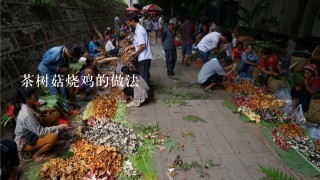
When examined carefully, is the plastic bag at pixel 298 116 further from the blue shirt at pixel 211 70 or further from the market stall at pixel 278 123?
the blue shirt at pixel 211 70

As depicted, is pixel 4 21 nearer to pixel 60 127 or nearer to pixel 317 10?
pixel 60 127

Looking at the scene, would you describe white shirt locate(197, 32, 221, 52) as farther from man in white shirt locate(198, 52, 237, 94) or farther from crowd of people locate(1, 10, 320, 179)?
man in white shirt locate(198, 52, 237, 94)

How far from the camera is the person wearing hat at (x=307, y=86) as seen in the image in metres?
6.02

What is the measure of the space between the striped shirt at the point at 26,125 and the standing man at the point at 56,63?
1.95 meters

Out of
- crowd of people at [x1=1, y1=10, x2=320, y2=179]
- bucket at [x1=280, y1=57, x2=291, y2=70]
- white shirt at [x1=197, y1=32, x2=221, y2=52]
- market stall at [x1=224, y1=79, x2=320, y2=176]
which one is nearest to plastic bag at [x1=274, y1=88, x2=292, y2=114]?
market stall at [x1=224, y1=79, x2=320, y2=176]

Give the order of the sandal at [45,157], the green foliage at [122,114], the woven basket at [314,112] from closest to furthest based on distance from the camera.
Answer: the sandal at [45,157], the woven basket at [314,112], the green foliage at [122,114]

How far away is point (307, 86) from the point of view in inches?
237

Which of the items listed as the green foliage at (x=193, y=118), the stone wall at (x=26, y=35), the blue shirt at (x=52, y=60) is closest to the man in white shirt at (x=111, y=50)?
the stone wall at (x=26, y=35)

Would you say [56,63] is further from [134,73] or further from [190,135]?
[190,135]

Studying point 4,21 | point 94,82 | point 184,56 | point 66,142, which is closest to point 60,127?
point 66,142

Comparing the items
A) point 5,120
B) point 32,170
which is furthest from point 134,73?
point 32,170

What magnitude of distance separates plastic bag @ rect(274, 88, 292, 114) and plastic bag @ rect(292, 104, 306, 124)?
0.57m

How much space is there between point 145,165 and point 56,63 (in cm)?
356

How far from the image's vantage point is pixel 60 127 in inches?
179
